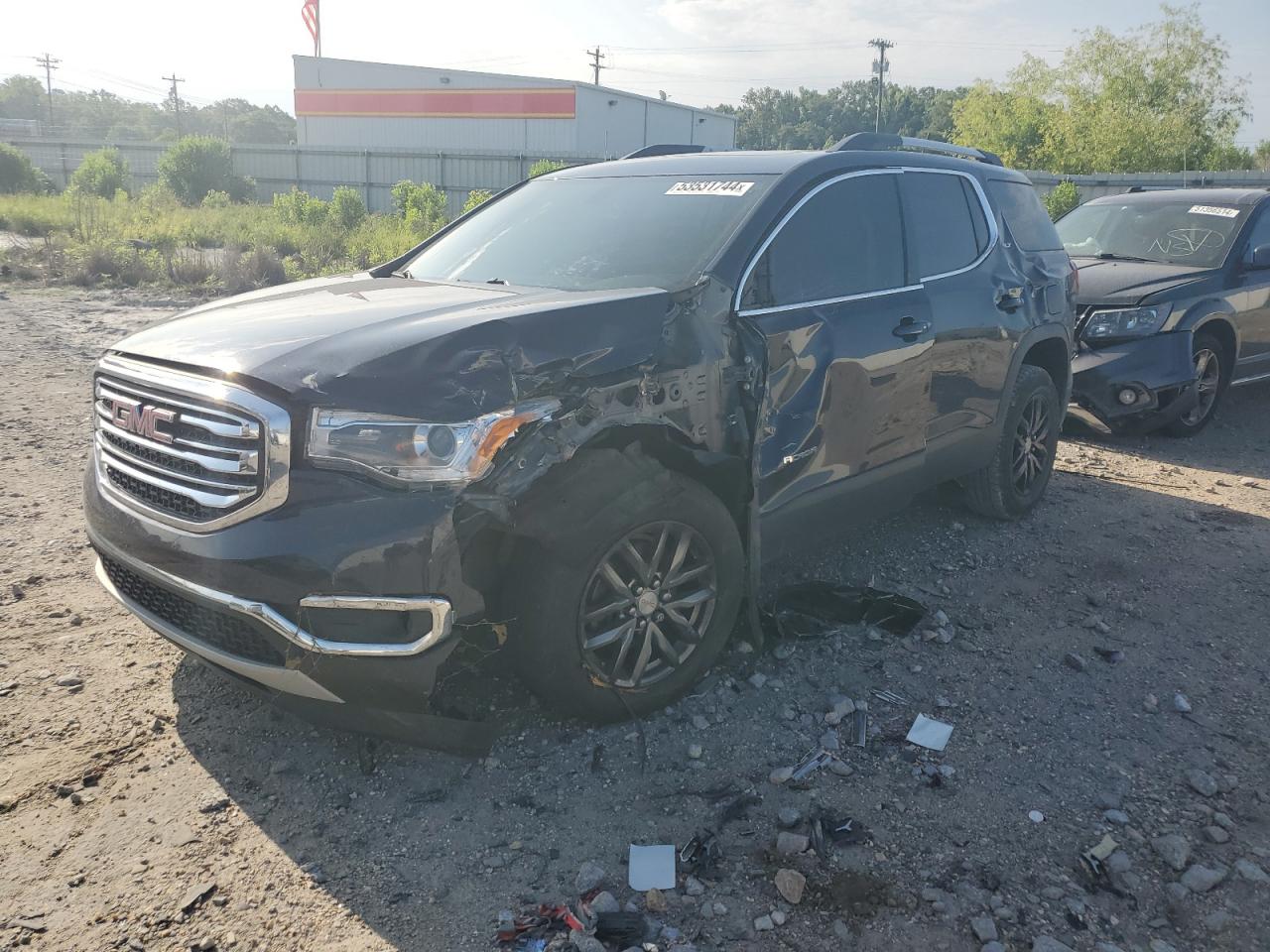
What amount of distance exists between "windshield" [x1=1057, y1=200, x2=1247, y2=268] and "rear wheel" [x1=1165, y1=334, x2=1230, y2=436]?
2.42 feet

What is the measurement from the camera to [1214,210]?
8.41m

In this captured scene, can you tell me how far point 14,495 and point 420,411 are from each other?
4.09 meters

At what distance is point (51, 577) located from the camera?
4398 mm

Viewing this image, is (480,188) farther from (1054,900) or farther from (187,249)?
(1054,900)

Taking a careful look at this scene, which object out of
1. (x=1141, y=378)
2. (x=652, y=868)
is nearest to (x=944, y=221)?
(x=652, y=868)

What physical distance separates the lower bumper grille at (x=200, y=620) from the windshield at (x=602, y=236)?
1705mm

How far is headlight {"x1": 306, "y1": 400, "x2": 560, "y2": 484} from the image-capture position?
267 centimetres

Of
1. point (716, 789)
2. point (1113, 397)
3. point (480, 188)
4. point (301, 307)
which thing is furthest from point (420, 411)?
point (480, 188)

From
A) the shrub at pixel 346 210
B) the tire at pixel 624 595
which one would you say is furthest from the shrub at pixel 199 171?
the tire at pixel 624 595

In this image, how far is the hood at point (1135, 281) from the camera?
7613 millimetres

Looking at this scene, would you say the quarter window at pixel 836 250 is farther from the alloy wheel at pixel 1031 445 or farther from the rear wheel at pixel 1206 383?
the rear wheel at pixel 1206 383

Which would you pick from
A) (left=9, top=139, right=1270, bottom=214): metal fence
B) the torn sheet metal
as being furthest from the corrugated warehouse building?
the torn sheet metal

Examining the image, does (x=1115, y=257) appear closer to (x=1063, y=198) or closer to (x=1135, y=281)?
(x=1135, y=281)

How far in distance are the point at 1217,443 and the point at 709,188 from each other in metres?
6.04
